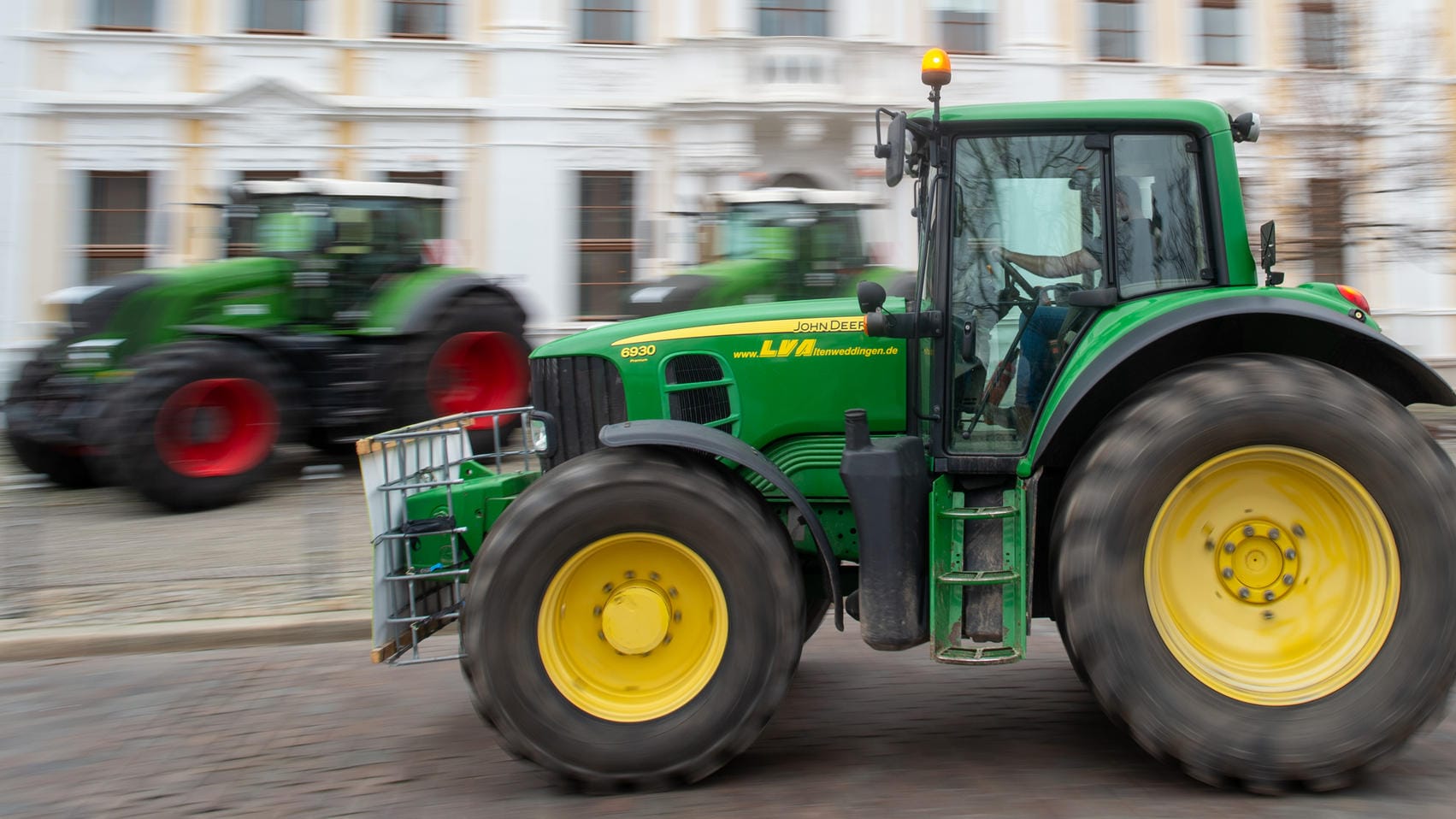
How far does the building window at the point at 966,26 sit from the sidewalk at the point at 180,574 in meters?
11.5

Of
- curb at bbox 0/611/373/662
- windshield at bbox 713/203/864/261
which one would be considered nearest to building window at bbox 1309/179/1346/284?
windshield at bbox 713/203/864/261

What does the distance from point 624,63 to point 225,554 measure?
35.6 feet

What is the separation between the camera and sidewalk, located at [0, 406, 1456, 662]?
21.1 feet

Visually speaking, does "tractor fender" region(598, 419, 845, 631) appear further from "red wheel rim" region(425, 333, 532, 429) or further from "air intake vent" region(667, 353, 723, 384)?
"red wheel rim" region(425, 333, 532, 429)

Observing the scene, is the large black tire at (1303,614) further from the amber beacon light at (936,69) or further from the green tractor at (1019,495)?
the amber beacon light at (936,69)

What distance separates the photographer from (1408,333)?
1919 centimetres

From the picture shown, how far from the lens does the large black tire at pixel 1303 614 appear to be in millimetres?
3848

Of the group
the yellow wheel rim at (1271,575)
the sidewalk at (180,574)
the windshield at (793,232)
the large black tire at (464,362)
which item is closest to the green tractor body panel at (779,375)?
the yellow wheel rim at (1271,575)

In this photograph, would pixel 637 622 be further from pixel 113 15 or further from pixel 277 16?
pixel 113 15

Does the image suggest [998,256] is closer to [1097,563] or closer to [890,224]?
[1097,563]

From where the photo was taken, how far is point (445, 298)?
11695 mm

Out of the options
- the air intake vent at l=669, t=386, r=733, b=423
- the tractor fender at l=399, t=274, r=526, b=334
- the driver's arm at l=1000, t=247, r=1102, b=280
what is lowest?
the air intake vent at l=669, t=386, r=733, b=423

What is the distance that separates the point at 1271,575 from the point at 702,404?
2089 millimetres

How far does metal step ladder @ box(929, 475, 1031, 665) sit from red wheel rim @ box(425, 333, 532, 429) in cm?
822
